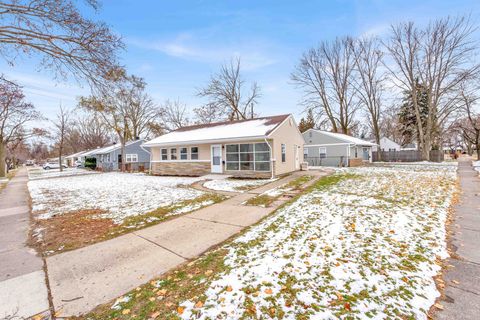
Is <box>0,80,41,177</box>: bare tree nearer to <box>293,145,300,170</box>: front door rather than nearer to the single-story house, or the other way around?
the single-story house

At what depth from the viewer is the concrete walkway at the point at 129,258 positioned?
3.03 m

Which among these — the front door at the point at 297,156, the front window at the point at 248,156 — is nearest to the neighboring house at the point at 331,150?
the front door at the point at 297,156

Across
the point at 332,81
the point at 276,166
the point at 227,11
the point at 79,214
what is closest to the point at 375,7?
the point at 227,11

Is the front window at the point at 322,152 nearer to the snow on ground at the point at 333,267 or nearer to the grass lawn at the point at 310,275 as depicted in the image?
the snow on ground at the point at 333,267

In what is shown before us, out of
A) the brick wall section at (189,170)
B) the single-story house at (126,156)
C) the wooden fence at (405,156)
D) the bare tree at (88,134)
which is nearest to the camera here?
the brick wall section at (189,170)

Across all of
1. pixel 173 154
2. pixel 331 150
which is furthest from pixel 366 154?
pixel 173 154

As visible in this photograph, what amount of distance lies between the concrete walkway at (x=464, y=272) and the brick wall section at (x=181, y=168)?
13625 millimetres

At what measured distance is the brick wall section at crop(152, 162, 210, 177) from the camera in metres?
16.6

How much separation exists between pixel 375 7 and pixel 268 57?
7.10 meters

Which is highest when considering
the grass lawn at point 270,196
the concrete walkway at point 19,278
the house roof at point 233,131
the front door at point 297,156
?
the house roof at point 233,131

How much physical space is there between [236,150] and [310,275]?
39.2ft

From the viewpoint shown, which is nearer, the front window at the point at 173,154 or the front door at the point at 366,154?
the front window at the point at 173,154

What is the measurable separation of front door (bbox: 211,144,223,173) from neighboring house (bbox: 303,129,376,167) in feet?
46.5

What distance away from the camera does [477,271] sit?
344cm
